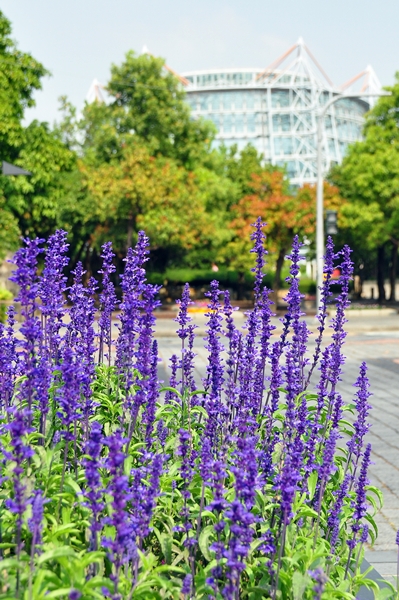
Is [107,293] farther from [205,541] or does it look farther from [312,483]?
[205,541]

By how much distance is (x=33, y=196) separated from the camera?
3488 centimetres

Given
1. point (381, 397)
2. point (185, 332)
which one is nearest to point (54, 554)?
point (185, 332)

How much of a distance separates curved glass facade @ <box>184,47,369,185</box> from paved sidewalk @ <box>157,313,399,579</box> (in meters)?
100

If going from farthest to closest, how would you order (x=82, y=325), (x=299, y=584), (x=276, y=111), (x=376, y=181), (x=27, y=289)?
(x=276, y=111)
(x=376, y=181)
(x=82, y=325)
(x=27, y=289)
(x=299, y=584)

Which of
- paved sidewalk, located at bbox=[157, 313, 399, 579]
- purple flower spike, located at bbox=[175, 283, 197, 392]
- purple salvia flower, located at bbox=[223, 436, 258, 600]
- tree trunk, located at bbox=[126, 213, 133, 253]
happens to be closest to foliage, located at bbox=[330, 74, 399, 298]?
paved sidewalk, located at bbox=[157, 313, 399, 579]

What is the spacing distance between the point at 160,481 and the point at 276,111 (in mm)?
126035

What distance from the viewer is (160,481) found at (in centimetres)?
339

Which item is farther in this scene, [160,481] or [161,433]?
[161,433]

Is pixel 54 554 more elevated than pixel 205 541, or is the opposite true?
pixel 54 554

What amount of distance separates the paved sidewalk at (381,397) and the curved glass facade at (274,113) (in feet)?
330

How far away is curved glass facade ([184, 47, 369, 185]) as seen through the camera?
405 ft

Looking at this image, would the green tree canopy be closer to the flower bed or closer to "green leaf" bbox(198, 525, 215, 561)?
the flower bed

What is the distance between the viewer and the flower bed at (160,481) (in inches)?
94.0

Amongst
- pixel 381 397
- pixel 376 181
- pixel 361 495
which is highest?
pixel 376 181
